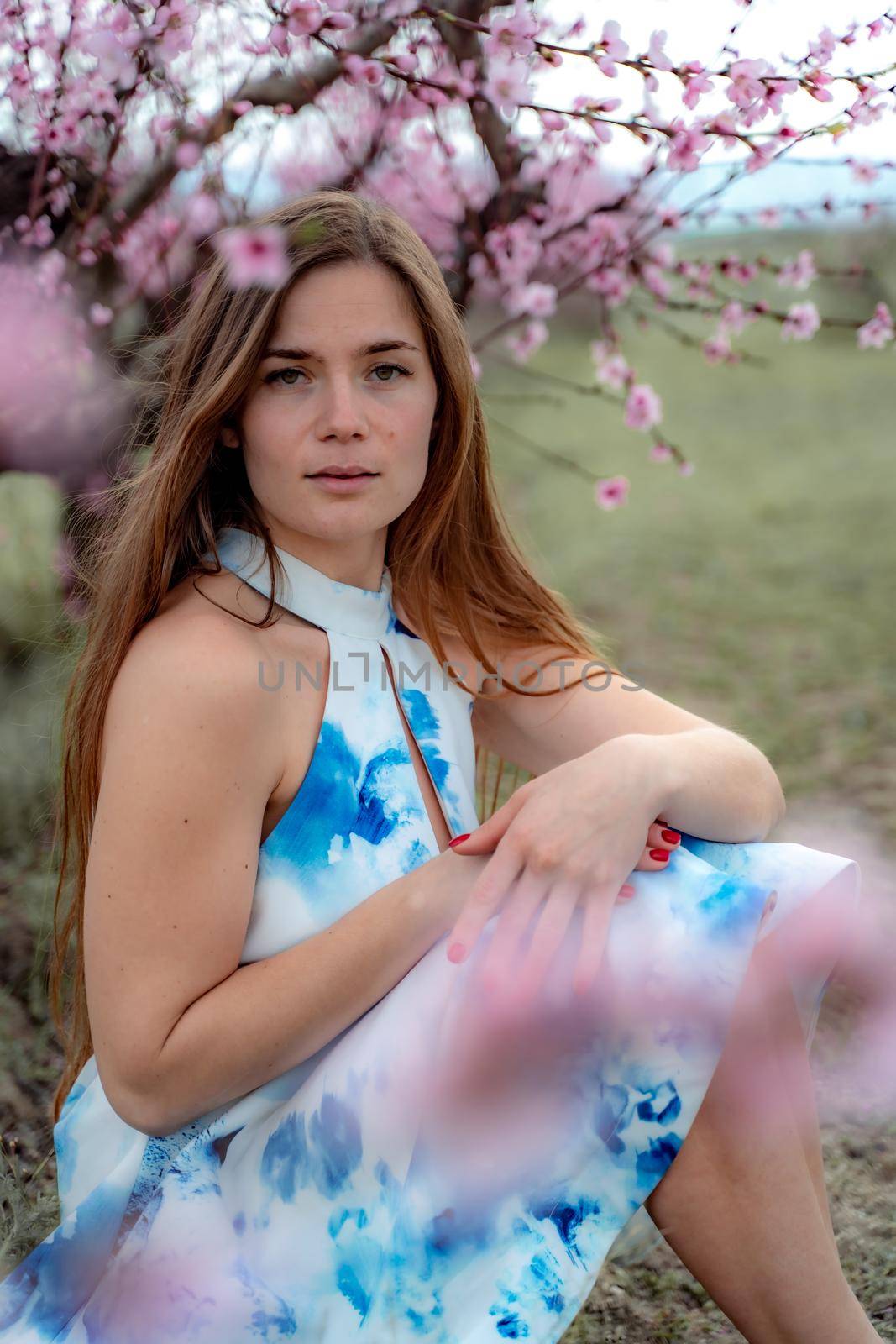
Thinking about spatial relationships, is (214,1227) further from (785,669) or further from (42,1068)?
(785,669)

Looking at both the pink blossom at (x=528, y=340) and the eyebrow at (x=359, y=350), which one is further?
the pink blossom at (x=528, y=340)

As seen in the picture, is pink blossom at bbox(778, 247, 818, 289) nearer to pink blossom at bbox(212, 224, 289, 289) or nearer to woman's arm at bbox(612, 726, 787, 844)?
woman's arm at bbox(612, 726, 787, 844)

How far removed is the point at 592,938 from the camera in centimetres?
133

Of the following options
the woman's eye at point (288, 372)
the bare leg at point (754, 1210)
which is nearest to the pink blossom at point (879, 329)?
the woman's eye at point (288, 372)

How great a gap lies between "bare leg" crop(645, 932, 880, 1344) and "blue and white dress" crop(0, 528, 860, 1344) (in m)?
Answer: 0.04

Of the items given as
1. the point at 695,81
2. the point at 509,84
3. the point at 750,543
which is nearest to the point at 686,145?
the point at 695,81

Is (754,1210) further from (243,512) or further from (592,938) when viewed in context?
(243,512)

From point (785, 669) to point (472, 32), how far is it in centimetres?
314

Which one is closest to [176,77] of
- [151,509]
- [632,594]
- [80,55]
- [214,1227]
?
[80,55]

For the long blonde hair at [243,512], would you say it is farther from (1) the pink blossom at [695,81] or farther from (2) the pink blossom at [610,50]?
(1) the pink blossom at [695,81]

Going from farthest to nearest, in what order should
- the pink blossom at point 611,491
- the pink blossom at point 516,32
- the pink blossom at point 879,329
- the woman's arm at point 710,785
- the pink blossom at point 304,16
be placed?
the pink blossom at point 611,491, the pink blossom at point 879,329, the pink blossom at point 304,16, the pink blossom at point 516,32, the woman's arm at point 710,785

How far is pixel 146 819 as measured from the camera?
1313 millimetres

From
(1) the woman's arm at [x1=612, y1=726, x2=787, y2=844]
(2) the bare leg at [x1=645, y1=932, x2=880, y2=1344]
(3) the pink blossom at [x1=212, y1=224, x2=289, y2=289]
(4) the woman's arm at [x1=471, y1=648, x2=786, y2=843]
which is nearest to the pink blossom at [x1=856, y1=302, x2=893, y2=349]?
(4) the woman's arm at [x1=471, y1=648, x2=786, y2=843]

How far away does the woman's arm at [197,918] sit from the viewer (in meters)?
1.32
